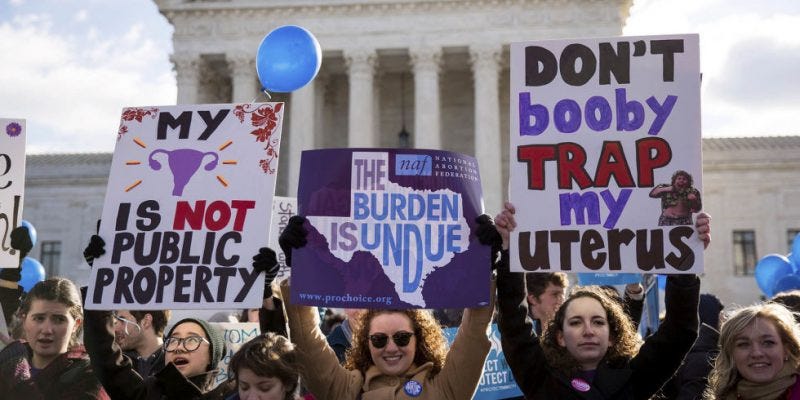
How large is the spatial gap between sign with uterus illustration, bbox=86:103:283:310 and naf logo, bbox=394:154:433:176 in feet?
2.79

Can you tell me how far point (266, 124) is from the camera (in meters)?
5.83

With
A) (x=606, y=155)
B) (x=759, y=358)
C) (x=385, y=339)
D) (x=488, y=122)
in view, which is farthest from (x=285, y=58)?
(x=488, y=122)

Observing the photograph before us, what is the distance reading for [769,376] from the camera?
5.01m

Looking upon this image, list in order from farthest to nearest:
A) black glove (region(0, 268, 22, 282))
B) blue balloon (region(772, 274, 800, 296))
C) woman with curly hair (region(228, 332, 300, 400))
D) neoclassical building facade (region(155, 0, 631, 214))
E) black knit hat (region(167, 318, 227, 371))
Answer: neoclassical building facade (region(155, 0, 631, 214)) → blue balloon (region(772, 274, 800, 296)) → black glove (region(0, 268, 22, 282)) → black knit hat (region(167, 318, 227, 371)) → woman with curly hair (region(228, 332, 300, 400))

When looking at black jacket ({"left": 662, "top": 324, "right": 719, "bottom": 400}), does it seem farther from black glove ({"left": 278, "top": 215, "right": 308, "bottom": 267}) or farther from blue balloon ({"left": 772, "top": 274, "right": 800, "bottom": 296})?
blue balloon ({"left": 772, "top": 274, "right": 800, "bottom": 296})

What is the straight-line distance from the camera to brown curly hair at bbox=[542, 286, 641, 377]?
5422 millimetres

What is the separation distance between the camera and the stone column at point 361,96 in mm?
39500

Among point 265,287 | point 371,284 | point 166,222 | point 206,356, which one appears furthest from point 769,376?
point 166,222

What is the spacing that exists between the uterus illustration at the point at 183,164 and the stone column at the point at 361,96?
109 ft

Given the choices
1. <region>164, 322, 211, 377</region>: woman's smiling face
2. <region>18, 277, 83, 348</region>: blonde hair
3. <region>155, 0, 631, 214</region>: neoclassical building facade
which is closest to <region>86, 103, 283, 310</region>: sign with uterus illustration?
<region>164, 322, 211, 377</region>: woman's smiling face

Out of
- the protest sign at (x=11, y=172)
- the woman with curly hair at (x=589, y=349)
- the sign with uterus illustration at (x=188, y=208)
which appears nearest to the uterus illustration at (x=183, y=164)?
the sign with uterus illustration at (x=188, y=208)

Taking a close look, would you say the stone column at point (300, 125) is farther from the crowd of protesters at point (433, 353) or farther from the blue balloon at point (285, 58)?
the crowd of protesters at point (433, 353)

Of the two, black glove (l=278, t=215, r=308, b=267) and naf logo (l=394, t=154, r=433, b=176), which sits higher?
naf logo (l=394, t=154, r=433, b=176)

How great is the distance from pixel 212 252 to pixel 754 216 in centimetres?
3896
